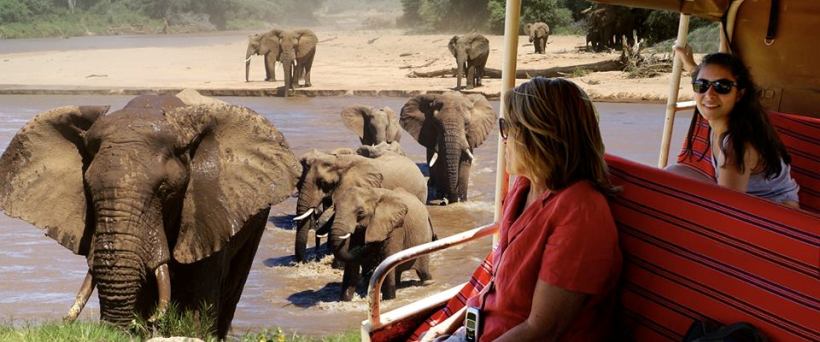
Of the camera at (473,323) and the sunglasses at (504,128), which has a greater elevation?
the sunglasses at (504,128)

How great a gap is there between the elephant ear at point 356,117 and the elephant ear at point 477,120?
1867 mm

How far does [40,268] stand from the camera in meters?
11.0

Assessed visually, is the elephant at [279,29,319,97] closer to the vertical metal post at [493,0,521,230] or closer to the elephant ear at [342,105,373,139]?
the elephant ear at [342,105,373,139]

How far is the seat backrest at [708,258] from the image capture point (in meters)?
2.13

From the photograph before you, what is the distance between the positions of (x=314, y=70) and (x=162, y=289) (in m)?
29.2

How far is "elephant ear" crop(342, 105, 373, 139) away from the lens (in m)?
15.7

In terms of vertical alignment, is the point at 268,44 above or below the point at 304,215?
above

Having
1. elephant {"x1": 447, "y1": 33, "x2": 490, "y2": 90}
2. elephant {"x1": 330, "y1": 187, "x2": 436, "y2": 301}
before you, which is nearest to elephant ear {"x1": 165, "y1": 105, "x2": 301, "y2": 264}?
elephant {"x1": 330, "y1": 187, "x2": 436, "y2": 301}

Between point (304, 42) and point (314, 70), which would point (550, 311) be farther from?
point (314, 70)

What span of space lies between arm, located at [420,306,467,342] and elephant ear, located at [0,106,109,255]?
341cm

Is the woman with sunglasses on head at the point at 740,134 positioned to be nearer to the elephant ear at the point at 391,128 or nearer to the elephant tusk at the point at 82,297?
the elephant tusk at the point at 82,297

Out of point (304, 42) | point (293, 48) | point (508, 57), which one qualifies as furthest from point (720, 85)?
point (293, 48)

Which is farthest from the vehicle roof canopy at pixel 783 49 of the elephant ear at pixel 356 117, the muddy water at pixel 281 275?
the elephant ear at pixel 356 117

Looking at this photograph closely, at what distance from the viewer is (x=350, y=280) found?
29.6ft
